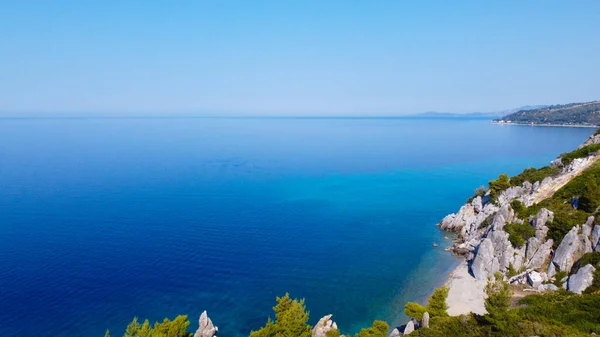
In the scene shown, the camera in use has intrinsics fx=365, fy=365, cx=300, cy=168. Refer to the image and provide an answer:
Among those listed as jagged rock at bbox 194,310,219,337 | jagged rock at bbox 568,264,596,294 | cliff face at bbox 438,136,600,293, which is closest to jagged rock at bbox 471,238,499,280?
cliff face at bbox 438,136,600,293

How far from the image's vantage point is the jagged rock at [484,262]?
5034 centimetres

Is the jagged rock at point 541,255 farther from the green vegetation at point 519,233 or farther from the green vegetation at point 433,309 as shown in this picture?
the green vegetation at point 433,309

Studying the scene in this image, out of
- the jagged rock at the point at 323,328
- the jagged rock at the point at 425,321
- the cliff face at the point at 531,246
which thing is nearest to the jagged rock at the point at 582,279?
the cliff face at the point at 531,246

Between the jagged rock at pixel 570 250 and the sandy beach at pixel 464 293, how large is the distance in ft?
29.9

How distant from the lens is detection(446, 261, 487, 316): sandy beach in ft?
141

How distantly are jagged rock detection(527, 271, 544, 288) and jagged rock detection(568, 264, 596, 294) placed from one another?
4863mm

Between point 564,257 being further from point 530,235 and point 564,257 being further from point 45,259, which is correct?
point 45,259

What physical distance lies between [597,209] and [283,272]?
4304cm

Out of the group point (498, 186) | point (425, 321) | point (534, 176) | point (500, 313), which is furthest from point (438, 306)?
point (534, 176)

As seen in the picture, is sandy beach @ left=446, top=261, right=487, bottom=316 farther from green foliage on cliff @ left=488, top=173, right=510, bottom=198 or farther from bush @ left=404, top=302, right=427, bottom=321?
green foliage on cliff @ left=488, top=173, right=510, bottom=198

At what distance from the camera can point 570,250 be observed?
4484 cm

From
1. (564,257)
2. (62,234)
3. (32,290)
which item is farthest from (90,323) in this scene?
(564,257)

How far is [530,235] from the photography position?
5106cm

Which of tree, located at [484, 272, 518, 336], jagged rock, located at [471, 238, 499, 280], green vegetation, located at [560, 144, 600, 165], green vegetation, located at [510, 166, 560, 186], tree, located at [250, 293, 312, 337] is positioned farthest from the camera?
green vegetation, located at [560, 144, 600, 165]
